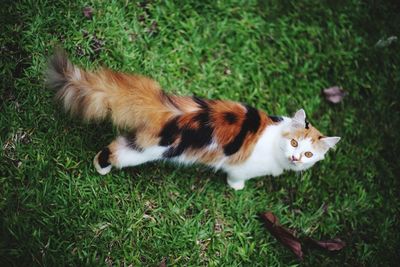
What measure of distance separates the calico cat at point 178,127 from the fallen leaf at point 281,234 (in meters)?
0.50

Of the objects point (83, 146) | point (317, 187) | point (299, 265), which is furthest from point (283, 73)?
point (83, 146)

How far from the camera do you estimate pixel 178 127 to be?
286 cm

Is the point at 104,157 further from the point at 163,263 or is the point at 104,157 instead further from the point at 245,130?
the point at 245,130

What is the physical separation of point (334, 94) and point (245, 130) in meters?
2.00

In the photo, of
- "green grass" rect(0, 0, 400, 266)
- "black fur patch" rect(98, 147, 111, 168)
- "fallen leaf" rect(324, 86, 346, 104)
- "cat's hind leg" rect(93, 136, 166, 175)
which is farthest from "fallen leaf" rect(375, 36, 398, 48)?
"black fur patch" rect(98, 147, 111, 168)

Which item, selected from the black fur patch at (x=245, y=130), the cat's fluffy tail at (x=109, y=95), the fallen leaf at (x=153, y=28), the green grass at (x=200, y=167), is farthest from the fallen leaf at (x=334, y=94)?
the cat's fluffy tail at (x=109, y=95)

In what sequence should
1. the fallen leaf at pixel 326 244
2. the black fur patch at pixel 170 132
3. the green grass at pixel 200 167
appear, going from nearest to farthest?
the black fur patch at pixel 170 132, the green grass at pixel 200 167, the fallen leaf at pixel 326 244

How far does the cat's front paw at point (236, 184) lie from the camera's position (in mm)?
3688

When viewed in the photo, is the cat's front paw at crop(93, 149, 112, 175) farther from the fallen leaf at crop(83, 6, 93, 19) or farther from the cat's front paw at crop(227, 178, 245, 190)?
the fallen leaf at crop(83, 6, 93, 19)

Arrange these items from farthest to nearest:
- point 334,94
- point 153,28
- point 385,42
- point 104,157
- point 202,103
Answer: point 385,42 < point 334,94 < point 153,28 < point 104,157 < point 202,103

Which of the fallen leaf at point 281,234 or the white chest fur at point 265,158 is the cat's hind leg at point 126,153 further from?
the fallen leaf at point 281,234

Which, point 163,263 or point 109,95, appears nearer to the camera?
point 109,95

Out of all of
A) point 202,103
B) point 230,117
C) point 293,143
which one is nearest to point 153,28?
point 202,103

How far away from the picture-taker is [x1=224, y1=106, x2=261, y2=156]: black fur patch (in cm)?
308
